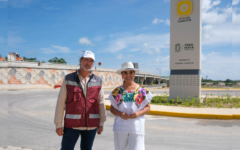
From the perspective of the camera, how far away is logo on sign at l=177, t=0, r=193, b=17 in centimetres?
1216

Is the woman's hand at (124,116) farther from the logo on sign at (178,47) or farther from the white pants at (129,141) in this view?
the logo on sign at (178,47)

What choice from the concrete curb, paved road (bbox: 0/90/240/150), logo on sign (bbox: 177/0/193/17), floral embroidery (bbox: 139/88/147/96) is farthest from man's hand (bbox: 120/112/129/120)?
logo on sign (bbox: 177/0/193/17)

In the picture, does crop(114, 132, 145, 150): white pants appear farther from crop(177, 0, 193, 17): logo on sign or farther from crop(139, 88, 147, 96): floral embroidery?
crop(177, 0, 193, 17): logo on sign

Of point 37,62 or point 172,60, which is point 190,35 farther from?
point 37,62

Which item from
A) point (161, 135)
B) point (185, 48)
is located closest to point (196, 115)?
point (161, 135)

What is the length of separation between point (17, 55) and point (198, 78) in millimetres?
40342

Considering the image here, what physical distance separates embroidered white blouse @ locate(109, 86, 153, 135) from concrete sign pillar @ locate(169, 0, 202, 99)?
9871mm

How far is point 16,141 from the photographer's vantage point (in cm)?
507

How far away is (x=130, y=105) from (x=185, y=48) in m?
10.2

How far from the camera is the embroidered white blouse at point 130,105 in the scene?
3039 millimetres

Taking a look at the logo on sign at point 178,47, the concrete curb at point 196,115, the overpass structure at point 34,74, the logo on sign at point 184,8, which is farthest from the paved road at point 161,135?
the overpass structure at point 34,74

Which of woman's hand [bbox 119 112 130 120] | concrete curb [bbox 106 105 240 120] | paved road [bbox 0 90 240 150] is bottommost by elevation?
paved road [bbox 0 90 240 150]

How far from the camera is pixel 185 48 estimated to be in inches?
482

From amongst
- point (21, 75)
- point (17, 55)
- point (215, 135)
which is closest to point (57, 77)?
point (21, 75)
